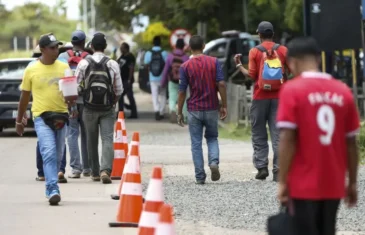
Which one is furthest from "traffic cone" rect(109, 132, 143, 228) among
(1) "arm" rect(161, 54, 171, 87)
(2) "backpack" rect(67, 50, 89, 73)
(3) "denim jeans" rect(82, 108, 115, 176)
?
(1) "arm" rect(161, 54, 171, 87)

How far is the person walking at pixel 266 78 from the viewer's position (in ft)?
44.2

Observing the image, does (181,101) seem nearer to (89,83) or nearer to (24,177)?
(89,83)

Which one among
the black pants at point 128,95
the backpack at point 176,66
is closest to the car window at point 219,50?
the black pants at point 128,95

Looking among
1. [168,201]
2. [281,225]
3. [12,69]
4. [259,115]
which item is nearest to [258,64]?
[259,115]

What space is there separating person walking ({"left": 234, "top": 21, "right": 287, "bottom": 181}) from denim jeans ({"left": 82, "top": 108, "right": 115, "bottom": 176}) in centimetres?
167

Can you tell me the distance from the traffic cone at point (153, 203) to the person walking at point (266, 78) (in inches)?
215

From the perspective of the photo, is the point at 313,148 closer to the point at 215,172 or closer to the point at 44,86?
the point at 44,86

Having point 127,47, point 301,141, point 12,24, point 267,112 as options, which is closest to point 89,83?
point 267,112

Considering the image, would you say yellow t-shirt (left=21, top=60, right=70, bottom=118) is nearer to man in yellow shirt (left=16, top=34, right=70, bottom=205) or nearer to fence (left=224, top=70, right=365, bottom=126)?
man in yellow shirt (left=16, top=34, right=70, bottom=205)

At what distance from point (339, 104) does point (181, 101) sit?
749 centimetres

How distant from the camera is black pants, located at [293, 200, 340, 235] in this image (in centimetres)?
651

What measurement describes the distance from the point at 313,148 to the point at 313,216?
37 centimetres

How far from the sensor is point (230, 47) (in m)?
35.0

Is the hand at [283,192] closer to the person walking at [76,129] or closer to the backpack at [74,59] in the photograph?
the person walking at [76,129]
